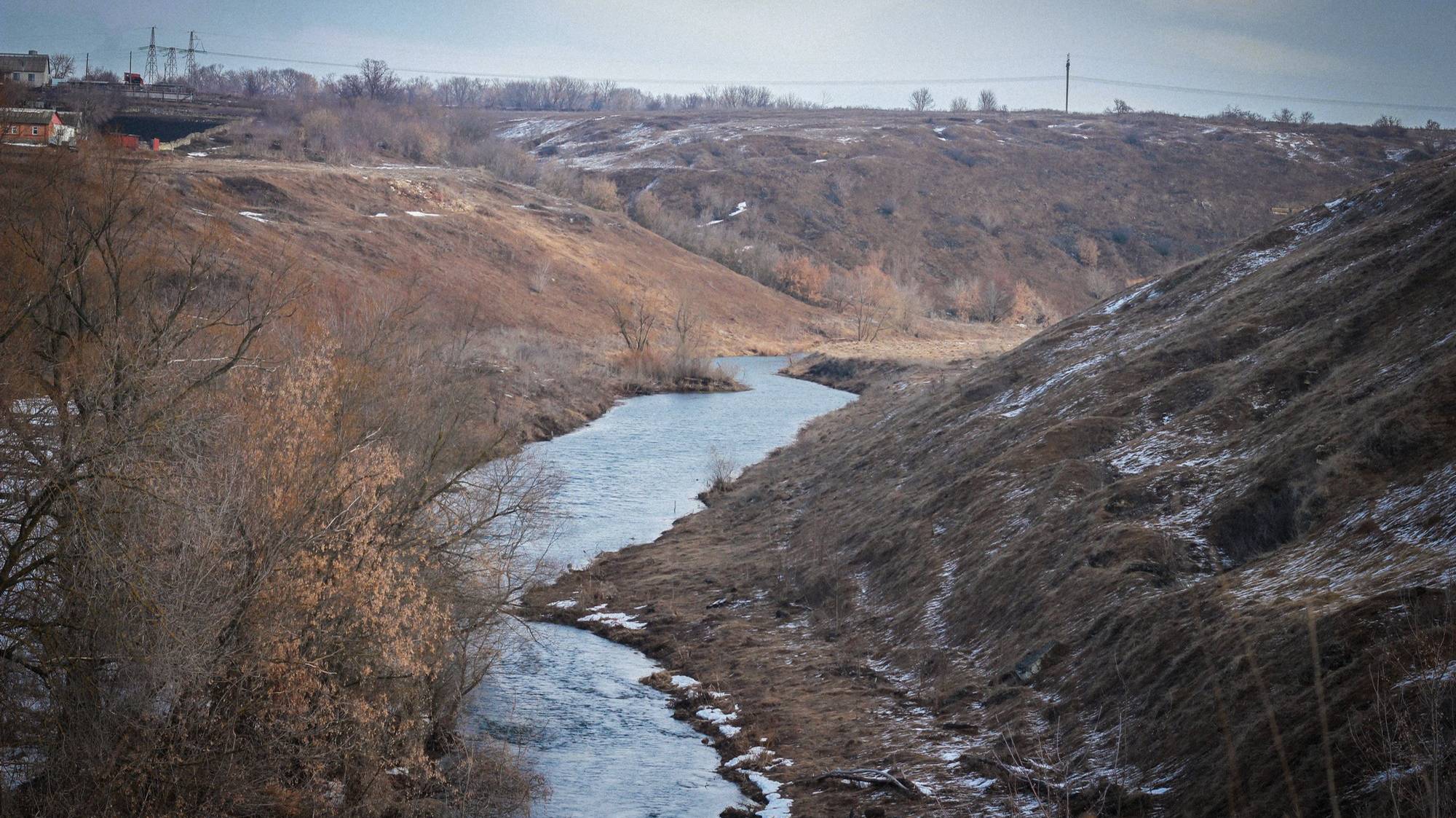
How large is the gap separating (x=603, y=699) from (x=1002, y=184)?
422 feet

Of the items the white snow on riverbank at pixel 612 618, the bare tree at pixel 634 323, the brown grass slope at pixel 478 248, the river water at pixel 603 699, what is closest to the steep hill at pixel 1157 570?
the white snow on riverbank at pixel 612 618

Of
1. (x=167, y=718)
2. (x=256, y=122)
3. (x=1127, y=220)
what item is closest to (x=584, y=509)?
(x=167, y=718)

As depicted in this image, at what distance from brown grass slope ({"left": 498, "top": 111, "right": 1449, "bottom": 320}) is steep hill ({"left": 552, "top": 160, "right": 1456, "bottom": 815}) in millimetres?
78666

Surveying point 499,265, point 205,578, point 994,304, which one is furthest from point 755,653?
point 994,304

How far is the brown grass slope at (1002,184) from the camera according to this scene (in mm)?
118188

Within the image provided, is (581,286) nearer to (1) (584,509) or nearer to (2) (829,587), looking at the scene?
(1) (584,509)

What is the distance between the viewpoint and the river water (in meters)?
14.5

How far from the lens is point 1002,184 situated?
5354 inches

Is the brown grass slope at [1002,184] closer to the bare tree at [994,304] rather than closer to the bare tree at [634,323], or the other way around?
the bare tree at [994,304]

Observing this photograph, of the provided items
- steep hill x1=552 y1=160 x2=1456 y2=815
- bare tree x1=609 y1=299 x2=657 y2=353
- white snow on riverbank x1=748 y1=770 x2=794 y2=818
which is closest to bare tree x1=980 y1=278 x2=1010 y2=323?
bare tree x1=609 y1=299 x2=657 y2=353

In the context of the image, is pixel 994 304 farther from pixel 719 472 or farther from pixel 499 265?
pixel 719 472

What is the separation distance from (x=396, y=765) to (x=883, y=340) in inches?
2721

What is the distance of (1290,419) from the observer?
16.5 metres

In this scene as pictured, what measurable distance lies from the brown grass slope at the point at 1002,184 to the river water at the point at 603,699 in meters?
71.7
